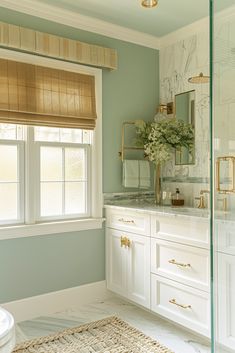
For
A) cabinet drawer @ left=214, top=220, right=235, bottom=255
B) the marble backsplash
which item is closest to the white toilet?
cabinet drawer @ left=214, top=220, right=235, bottom=255

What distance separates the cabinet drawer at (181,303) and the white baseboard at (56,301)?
68 cm

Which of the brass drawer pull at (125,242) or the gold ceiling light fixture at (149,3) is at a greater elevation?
the gold ceiling light fixture at (149,3)

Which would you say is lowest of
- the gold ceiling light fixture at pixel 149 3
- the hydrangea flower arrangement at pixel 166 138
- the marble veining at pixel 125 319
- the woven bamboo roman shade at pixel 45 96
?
the marble veining at pixel 125 319

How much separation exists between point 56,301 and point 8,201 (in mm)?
962

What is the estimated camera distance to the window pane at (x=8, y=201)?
2.57 metres

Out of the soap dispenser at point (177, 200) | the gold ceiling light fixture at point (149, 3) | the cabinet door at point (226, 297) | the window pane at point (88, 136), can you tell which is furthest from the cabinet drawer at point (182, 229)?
the gold ceiling light fixture at point (149, 3)

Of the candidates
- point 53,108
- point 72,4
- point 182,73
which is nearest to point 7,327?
point 53,108

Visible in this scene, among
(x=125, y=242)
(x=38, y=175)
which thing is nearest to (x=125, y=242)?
(x=125, y=242)

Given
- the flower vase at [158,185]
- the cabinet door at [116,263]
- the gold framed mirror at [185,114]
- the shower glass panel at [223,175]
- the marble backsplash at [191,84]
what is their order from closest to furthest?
the shower glass panel at [223,175], the cabinet door at [116,263], the marble backsplash at [191,84], the gold framed mirror at [185,114], the flower vase at [158,185]

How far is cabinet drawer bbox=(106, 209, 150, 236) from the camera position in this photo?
2.59 meters

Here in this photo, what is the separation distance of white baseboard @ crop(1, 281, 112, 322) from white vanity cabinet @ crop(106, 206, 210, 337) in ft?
0.49

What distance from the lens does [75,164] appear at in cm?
294

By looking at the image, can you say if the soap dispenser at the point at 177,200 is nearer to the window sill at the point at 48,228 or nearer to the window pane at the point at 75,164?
the window sill at the point at 48,228

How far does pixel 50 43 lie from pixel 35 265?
1.86 m
